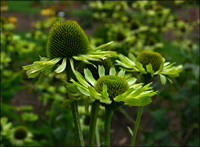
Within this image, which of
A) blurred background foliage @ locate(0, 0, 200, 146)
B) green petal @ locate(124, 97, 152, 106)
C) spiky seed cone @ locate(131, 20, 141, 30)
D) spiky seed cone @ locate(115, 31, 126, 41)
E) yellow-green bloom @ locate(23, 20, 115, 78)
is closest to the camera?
green petal @ locate(124, 97, 152, 106)

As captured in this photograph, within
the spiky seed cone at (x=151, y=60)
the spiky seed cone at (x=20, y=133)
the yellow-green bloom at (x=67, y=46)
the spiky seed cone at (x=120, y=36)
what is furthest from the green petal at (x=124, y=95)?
the spiky seed cone at (x=120, y=36)

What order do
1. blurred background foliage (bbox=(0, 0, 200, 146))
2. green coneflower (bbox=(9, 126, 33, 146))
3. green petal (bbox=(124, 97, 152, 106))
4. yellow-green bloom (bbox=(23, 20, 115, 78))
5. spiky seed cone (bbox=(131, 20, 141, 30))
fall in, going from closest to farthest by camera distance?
green petal (bbox=(124, 97, 152, 106)) < yellow-green bloom (bbox=(23, 20, 115, 78)) < green coneflower (bbox=(9, 126, 33, 146)) < blurred background foliage (bbox=(0, 0, 200, 146)) < spiky seed cone (bbox=(131, 20, 141, 30))

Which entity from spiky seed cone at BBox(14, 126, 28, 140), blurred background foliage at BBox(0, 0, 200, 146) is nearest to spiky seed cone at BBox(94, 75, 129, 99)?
blurred background foliage at BBox(0, 0, 200, 146)

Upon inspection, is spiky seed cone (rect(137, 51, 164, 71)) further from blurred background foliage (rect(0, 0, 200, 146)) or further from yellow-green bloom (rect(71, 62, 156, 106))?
blurred background foliage (rect(0, 0, 200, 146))

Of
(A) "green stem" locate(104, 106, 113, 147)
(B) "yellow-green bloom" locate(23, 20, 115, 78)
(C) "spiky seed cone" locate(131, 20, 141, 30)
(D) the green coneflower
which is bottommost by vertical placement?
(D) the green coneflower

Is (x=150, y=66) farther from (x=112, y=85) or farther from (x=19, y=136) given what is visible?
(x=19, y=136)

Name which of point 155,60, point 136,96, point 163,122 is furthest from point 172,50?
point 136,96

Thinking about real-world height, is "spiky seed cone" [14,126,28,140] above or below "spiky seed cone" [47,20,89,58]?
below

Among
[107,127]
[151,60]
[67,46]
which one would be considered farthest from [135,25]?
[107,127]
